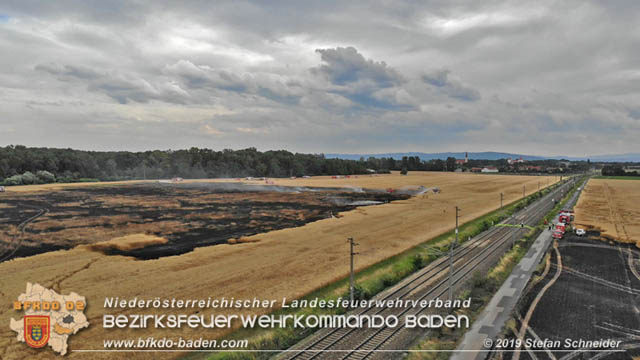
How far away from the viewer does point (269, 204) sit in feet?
291

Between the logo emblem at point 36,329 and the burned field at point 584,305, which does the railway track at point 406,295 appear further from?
the logo emblem at point 36,329

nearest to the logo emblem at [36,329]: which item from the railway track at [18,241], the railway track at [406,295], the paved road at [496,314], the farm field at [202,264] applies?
the farm field at [202,264]

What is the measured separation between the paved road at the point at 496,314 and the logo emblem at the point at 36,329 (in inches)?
1062

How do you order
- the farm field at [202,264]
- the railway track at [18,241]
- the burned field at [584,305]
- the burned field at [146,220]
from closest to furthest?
1. the burned field at [584,305]
2. the farm field at [202,264]
3. the railway track at [18,241]
4. the burned field at [146,220]

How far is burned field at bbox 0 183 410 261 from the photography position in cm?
4659

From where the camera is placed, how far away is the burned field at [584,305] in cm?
2231

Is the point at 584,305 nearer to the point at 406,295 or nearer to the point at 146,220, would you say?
the point at 406,295

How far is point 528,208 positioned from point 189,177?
168 meters

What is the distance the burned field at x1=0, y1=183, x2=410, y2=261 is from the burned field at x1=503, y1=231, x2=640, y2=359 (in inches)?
1519

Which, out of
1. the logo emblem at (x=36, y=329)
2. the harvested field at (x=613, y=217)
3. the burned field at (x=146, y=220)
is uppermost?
the harvested field at (x=613, y=217)

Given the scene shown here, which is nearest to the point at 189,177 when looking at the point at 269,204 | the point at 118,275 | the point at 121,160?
the point at 121,160

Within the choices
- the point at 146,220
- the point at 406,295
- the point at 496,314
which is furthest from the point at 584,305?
the point at 146,220

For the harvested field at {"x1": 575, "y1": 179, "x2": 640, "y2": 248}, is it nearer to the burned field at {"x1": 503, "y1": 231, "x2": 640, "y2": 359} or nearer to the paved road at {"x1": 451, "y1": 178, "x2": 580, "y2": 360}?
the burned field at {"x1": 503, "y1": 231, "x2": 640, "y2": 359}

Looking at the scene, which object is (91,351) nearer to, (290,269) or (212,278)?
(212,278)
